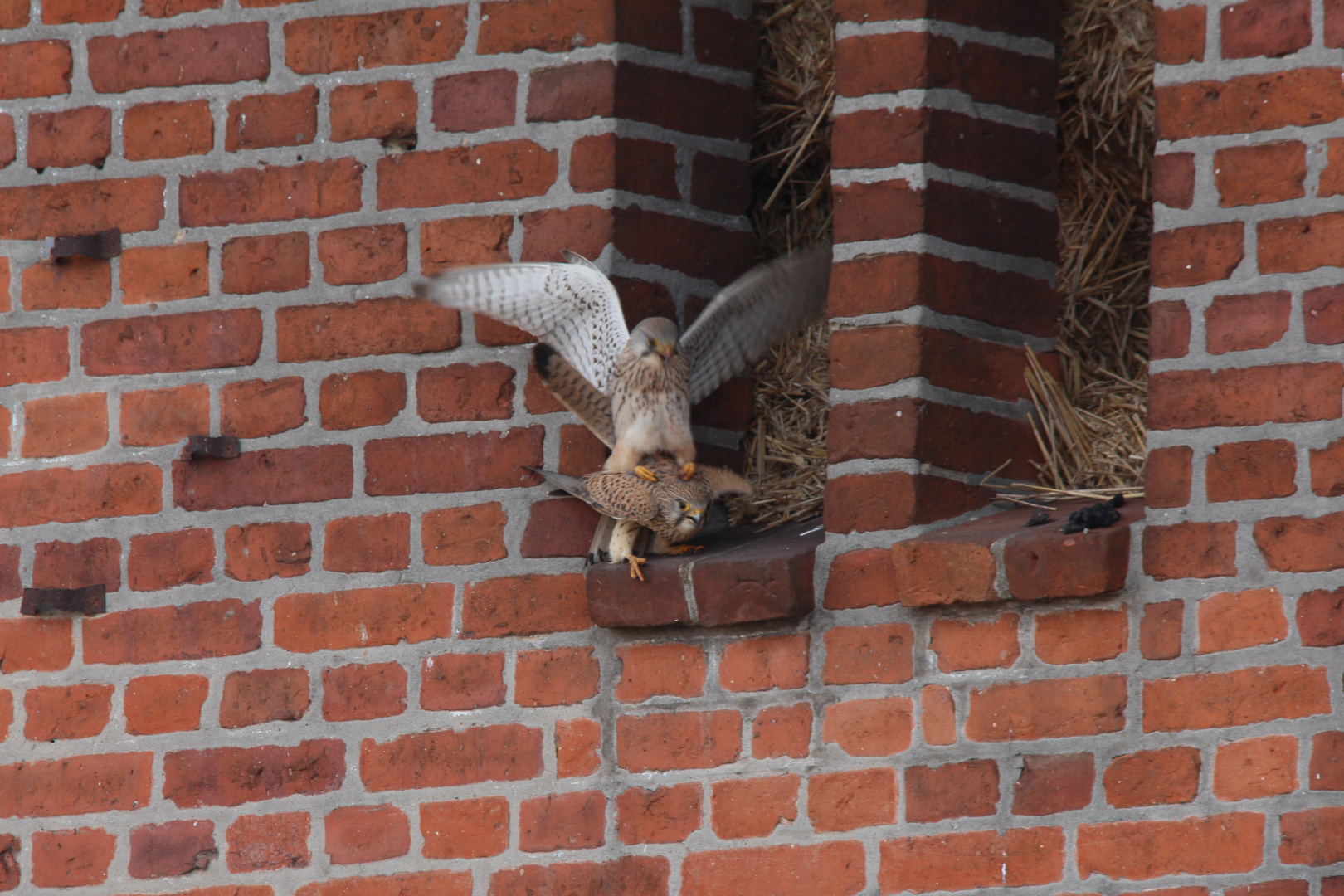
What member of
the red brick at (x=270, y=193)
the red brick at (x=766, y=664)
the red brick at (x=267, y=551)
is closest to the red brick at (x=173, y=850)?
the red brick at (x=267, y=551)

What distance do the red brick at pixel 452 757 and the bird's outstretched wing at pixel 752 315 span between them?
2.10 ft

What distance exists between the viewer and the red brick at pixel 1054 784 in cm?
251

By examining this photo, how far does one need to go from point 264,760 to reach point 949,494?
115cm

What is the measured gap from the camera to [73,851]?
2879 millimetres

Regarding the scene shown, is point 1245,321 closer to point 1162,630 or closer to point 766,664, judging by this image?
point 1162,630

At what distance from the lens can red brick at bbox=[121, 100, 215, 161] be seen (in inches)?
118

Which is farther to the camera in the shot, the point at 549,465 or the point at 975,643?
the point at 549,465

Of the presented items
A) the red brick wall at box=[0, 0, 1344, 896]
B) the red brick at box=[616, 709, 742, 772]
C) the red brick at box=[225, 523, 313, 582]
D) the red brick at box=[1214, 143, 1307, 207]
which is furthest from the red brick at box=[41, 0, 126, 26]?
the red brick at box=[1214, 143, 1307, 207]

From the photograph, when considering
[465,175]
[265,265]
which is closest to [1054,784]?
[465,175]

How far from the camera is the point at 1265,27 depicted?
2.57 metres

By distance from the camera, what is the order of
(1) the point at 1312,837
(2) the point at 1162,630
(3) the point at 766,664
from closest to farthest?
(1) the point at 1312,837, (2) the point at 1162,630, (3) the point at 766,664

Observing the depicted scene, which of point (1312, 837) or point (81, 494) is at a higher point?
point (81, 494)

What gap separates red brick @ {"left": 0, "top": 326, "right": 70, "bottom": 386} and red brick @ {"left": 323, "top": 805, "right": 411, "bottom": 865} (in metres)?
0.88

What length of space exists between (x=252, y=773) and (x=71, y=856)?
1.08ft
